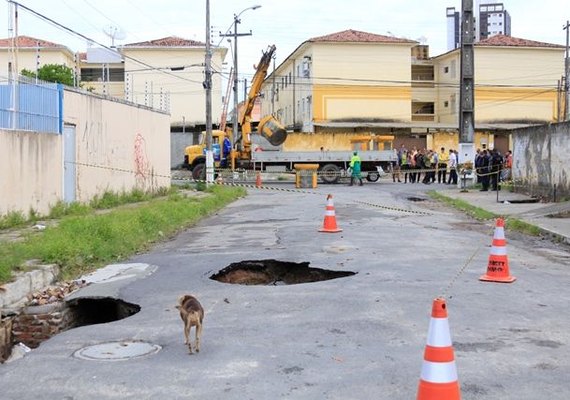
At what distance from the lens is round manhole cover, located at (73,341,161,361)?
19.7 feet

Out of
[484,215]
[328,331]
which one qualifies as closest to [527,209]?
[484,215]

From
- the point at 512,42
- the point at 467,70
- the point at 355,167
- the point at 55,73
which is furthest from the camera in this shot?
the point at 512,42

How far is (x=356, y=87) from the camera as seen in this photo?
55969mm

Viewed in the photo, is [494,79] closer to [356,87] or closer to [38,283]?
[356,87]

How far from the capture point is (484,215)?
1922 cm

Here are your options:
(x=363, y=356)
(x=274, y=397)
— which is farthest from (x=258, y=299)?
(x=274, y=397)

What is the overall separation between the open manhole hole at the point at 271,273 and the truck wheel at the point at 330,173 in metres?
27.5

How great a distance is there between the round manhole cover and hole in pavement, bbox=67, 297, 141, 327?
5.93 feet

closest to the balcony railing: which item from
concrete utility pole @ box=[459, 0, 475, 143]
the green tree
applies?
the green tree

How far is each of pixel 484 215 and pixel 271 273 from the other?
10259 mm

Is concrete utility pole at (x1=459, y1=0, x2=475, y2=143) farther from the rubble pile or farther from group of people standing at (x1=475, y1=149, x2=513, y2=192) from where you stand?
the rubble pile

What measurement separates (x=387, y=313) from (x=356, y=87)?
4982cm

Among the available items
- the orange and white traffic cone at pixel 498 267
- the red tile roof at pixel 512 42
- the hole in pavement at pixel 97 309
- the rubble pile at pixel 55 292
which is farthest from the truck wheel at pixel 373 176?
the hole in pavement at pixel 97 309

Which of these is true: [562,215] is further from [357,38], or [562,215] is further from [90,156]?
[357,38]
